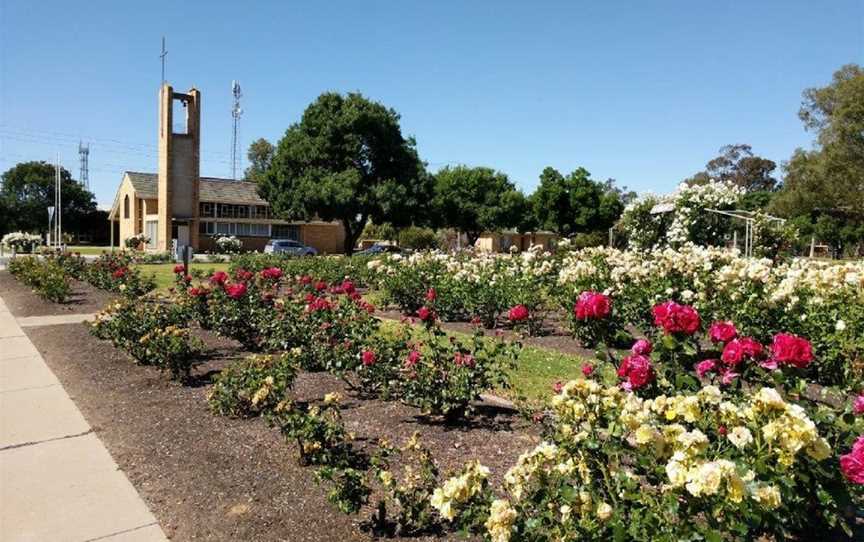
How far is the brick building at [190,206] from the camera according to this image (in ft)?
138

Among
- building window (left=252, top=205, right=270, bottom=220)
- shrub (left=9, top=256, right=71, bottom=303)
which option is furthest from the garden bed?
building window (left=252, top=205, right=270, bottom=220)

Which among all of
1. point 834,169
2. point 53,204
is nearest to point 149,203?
point 53,204

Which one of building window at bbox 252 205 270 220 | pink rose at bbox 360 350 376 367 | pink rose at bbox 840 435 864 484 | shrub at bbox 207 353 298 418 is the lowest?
shrub at bbox 207 353 298 418

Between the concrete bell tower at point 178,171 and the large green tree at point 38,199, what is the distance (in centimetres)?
2417

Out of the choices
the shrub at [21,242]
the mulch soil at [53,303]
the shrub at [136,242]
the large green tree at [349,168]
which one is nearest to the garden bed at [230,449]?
the mulch soil at [53,303]

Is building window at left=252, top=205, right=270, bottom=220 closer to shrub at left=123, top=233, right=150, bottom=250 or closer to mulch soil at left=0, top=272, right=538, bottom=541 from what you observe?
shrub at left=123, top=233, right=150, bottom=250

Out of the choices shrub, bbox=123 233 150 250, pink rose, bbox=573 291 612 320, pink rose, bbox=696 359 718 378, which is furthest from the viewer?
shrub, bbox=123 233 150 250

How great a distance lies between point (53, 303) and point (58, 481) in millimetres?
9867

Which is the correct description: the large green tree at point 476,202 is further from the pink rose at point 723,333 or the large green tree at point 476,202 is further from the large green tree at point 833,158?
the pink rose at point 723,333

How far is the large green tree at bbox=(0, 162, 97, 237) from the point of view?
60344 millimetres

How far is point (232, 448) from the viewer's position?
14.1 ft

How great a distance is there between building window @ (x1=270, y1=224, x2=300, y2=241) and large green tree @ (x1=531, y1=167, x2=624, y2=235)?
2035cm

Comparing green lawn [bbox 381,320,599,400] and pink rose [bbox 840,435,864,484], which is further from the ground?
pink rose [bbox 840,435,864,484]

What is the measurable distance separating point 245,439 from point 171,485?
728mm
